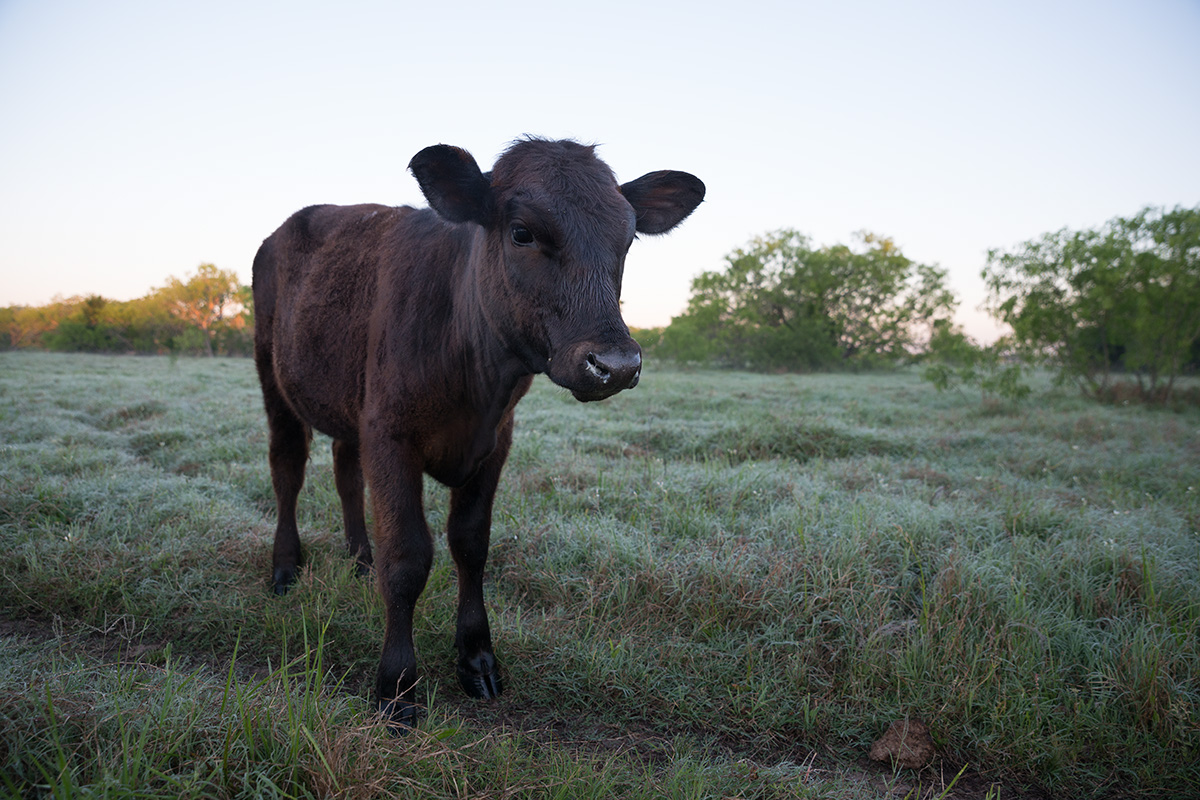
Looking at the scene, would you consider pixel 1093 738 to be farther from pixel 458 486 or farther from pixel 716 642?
pixel 458 486

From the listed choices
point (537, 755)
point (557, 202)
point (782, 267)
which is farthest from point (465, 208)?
point (782, 267)

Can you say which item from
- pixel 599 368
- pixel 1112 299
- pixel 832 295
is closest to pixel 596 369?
pixel 599 368

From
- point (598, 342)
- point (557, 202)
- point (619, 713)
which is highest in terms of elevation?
point (557, 202)

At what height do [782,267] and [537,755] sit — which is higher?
[782,267]

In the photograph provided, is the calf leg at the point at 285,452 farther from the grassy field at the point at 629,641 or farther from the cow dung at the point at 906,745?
the cow dung at the point at 906,745

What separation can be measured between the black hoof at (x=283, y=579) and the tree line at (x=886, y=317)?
1451 centimetres

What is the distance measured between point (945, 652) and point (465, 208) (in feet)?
9.80

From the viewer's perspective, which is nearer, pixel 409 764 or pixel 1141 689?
pixel 409 764

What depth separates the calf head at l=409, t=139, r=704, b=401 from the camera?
2256 millimetres

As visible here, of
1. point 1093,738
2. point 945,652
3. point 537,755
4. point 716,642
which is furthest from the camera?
point 716,642

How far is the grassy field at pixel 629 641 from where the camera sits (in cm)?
174

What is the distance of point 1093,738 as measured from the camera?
2.61m

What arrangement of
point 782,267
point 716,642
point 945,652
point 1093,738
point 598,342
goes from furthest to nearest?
point 782,267 → point 716,642 → point 945,652 → point 1093,738 → point 598,342

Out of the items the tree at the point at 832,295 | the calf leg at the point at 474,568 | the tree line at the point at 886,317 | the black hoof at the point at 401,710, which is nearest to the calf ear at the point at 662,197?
the calf leg at the point at 474,568
